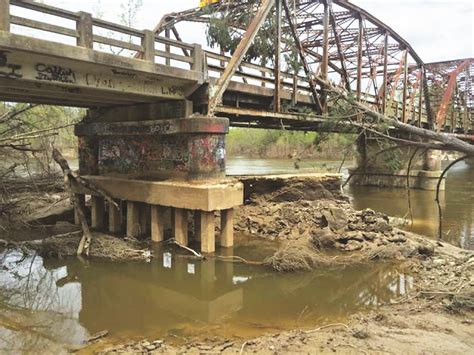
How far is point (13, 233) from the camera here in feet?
40.7

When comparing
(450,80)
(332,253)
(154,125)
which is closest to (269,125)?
(154,125)

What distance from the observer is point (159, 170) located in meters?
12.2

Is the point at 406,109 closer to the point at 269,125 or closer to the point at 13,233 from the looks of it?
the point at 269,125

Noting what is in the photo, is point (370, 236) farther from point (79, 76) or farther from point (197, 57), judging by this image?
point (79, 76)

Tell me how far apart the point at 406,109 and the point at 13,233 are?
968 inches

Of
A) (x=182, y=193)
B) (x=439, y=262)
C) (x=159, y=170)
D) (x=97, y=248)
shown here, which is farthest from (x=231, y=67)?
(x=439, y=262)

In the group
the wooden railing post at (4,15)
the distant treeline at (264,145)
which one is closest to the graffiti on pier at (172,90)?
the wooden railing post at (4,15)

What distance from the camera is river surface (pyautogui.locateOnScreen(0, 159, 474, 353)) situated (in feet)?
21.1

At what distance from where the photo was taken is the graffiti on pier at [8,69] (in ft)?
27.8

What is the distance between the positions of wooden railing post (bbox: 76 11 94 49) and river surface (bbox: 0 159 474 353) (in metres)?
4.82

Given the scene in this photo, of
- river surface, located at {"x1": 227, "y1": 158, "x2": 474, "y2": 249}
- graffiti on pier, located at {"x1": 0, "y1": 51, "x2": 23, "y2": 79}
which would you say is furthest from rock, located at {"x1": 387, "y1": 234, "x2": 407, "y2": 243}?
graffiti on pier, located at {"x1": 0, "y1": 51, "x2": 23, "y2": 79}

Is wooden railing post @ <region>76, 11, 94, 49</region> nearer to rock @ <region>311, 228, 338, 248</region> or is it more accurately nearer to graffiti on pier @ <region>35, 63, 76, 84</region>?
graffiti on pier @ <region>35, 63, 76, 84</region>

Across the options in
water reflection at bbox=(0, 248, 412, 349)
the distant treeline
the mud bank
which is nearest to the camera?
the mud bank

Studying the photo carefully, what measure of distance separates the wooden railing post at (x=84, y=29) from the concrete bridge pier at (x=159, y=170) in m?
3.12
